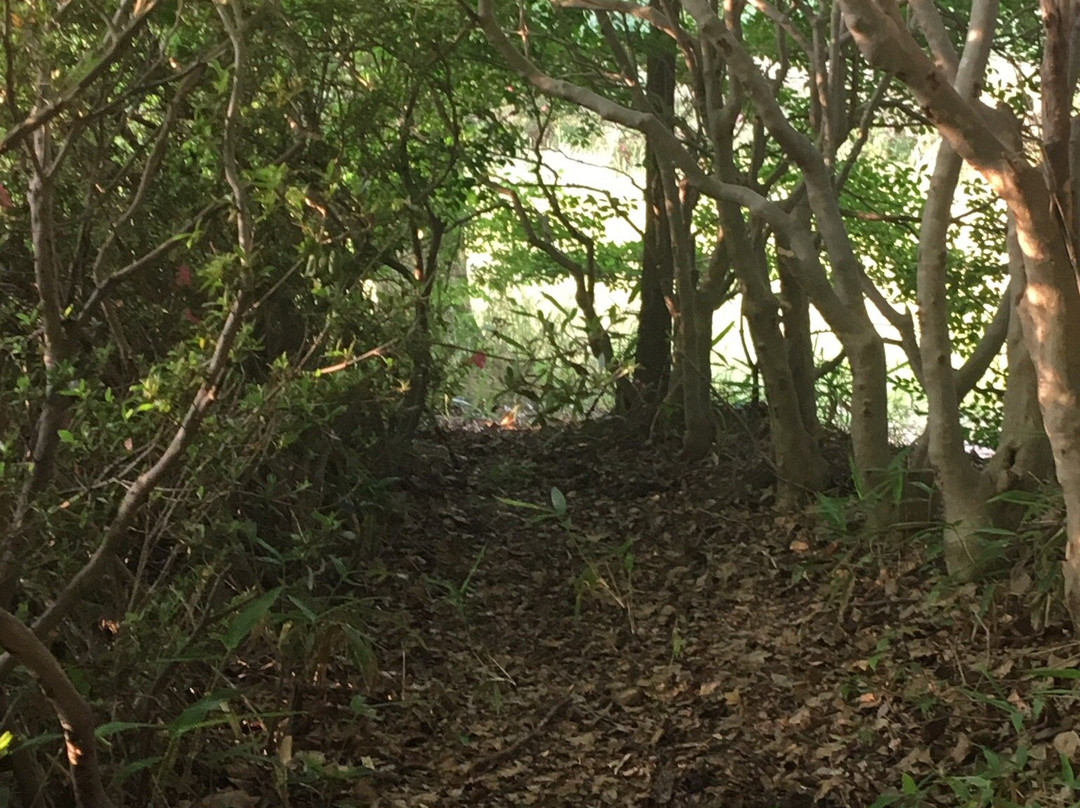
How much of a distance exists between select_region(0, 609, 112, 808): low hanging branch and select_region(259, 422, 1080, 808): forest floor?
0.85 metres

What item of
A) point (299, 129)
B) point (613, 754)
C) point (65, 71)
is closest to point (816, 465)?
point (613, 754)

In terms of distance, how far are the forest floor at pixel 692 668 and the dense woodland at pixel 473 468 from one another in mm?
16

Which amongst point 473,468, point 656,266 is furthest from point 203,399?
point 656,266

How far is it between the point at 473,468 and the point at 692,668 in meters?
2.60

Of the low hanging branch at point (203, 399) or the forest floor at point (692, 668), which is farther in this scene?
the forest floor at point (692, 668)

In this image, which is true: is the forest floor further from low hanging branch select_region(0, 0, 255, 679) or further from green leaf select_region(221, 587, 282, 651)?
low hanging branch select_region(0, 0, 255, 679)

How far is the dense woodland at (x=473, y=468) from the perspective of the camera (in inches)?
97.8

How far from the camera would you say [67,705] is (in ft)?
6.89

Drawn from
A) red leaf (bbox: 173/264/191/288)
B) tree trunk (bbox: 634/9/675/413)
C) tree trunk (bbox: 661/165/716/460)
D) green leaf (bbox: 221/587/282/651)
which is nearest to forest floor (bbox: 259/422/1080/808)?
tree trunk (bbox: 661/165/716/460)

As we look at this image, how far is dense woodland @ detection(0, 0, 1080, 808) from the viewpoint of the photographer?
2484 mm

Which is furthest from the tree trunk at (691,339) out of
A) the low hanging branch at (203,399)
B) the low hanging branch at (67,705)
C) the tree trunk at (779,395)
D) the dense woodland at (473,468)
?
the low hanging branch at (67,705)

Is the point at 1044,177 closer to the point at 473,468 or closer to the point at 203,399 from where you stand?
the point at 203,399

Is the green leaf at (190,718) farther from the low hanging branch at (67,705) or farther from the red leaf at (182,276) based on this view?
the red leaf at (182,276)

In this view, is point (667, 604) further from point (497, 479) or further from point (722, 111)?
point (722, 111)
